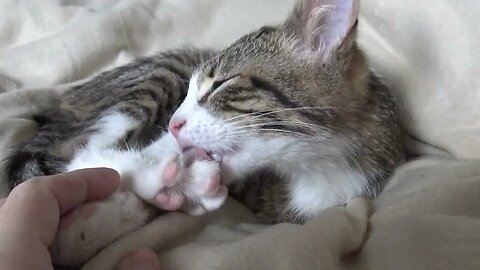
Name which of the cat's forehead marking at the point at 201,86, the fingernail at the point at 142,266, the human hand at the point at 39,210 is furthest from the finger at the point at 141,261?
the cat's forehead marking at the point at 201,86

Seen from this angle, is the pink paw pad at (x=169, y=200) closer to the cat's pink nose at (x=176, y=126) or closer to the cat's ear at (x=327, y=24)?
the cat's pink nose at (x=176, y=126)

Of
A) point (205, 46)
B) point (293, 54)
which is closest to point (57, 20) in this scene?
point (205, 46)

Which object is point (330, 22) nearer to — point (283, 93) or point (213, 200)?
point (283, 93)

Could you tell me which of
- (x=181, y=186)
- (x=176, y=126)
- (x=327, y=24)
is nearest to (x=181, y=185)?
(x=181, y=186)

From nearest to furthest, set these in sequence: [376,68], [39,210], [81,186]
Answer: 1. [39,210]
2. [81,186]
3. [376,68]

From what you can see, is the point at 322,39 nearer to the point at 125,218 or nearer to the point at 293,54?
the point at 293,54

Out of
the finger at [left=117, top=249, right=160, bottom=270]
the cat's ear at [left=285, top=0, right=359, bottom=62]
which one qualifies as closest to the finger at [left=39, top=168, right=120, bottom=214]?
the finger at [left=117, top=249, right=160, bottom=270]

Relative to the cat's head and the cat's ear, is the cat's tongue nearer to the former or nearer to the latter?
the cat's head
